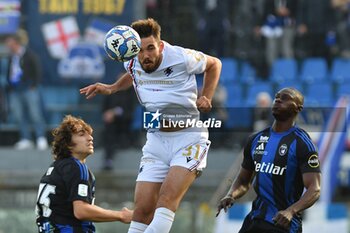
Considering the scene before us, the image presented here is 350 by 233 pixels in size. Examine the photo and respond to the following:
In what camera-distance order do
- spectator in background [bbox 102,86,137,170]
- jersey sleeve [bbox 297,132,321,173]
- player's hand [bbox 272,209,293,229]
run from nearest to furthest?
1. player's hand [bbox 272,209,293,229]
2. jersey sleeve [bbox 297,132,321,173]
3. spectator in background [bbox 102,86,137,170]

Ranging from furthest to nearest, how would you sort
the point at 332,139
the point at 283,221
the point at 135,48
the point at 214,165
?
the point at 214,165
the point at 332,139
the point at 135,48
the point at 283,221

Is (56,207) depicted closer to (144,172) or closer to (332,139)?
(144,172)

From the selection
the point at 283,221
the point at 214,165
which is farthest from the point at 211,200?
the point at 283,221

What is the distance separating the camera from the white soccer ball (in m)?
9.62

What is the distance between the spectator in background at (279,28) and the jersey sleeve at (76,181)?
12.5 m

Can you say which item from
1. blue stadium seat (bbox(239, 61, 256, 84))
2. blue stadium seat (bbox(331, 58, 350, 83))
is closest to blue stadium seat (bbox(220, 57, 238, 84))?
blue stadium seat (bbox(239, 61, 256, 84))

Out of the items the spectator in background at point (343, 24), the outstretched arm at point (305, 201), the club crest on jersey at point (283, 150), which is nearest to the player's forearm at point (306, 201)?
the outstretched arm at point (305, 201)

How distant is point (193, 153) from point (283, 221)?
144 cm

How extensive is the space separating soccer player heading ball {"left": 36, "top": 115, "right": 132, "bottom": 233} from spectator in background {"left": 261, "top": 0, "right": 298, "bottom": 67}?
40.6 ft

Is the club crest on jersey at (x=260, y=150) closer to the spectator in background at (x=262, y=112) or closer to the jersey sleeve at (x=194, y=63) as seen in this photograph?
the jersey sleeve at (x=194, y=63)

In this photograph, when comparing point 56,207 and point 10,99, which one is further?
point 10,99

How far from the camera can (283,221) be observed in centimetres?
900

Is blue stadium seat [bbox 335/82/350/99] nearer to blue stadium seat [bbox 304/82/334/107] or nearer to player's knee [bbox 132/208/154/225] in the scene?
blue stadium seat [bbox 304/82/334/107]

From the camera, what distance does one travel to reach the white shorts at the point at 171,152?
33.2ft
